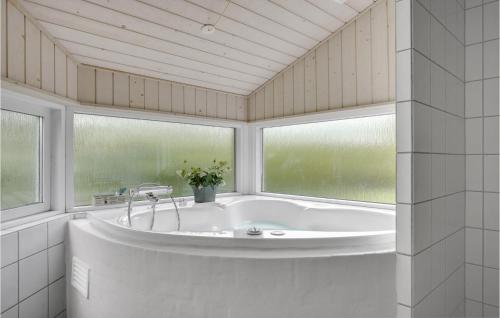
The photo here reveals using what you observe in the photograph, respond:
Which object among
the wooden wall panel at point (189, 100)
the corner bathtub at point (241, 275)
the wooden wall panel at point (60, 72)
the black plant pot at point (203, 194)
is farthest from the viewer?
the wooden wall panel at point (189, 100)

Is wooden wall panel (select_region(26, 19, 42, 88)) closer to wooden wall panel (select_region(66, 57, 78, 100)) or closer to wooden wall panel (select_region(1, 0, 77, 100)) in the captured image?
wooden wall panel (select_region(1, 0, 77, 100))

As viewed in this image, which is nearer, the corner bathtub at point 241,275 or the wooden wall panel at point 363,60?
the corner bathtub at point 241,275

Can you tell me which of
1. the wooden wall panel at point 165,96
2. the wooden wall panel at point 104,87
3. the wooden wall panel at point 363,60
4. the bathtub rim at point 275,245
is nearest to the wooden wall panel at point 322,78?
the wooden wall panel at point 363,60

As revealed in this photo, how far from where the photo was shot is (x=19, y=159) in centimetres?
188

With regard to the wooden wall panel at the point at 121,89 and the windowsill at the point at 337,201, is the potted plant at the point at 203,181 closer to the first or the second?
the windowsill at the point at 337,201

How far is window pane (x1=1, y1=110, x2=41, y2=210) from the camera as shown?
178 cm

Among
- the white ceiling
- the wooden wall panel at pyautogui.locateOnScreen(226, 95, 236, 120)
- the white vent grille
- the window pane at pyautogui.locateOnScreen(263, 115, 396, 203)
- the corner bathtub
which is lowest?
the white vent grille

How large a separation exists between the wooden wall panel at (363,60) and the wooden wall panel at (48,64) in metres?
2.18

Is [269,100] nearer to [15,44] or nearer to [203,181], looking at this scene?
[203,181]

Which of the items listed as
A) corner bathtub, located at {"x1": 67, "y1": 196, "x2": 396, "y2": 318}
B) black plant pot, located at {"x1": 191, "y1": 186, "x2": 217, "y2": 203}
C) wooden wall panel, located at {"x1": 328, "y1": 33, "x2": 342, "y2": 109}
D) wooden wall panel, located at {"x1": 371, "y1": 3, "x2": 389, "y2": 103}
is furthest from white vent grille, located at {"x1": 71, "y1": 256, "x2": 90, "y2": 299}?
Answer: wooden wall panel, located at {"x1": 371, "y1": 3, "x2": 389, "y2": 103}

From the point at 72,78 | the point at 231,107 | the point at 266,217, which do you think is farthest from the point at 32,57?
the point at 266,217

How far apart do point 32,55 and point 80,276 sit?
52.9 inches

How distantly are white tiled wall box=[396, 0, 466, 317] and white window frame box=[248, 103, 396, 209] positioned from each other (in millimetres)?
880

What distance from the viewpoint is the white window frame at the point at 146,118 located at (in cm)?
217
